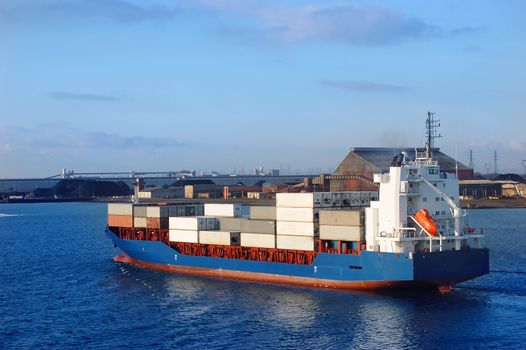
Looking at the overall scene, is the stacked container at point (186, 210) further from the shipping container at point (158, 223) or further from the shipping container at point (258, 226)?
the shipping container at point (258, 226)

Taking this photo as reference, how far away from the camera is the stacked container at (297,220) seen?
53.1 meters

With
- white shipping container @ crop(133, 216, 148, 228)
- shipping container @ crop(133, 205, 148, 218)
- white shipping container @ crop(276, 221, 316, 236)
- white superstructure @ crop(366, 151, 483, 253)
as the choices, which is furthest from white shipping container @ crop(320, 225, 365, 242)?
shipping container @ crop(133, 205, 148, 218)

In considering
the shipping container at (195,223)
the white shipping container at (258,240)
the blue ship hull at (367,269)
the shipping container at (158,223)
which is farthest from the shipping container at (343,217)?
the shipping container at (158,223)

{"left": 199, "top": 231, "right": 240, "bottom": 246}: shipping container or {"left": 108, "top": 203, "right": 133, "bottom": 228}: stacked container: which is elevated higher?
{"left": 108, "top": 203, "right": 133, "bottom": 228}: stacked container

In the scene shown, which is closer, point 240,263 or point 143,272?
point 240,263

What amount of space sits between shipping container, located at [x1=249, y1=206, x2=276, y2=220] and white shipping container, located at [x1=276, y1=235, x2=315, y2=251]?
2.01m

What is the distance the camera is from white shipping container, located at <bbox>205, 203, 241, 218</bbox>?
2458 inches

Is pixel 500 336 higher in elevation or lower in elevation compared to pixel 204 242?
lower

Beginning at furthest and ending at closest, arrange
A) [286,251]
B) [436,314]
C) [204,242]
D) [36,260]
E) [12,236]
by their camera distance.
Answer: [12,236]
[36,260]
[204,242]
[286,251]
[436,314]

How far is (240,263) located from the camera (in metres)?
56.8

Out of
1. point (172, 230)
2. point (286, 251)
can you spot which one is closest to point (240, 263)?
point (286, 251)

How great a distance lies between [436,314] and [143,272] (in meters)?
29.0

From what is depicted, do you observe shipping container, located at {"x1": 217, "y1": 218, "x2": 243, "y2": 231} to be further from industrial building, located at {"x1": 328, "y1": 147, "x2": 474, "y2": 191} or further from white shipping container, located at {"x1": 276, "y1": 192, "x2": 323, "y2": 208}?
industrial building, located at {"x1": 328, "y1": 147, "x2": 474, "y2": 191}

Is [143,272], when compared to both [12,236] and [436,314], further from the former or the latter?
[12,236]
